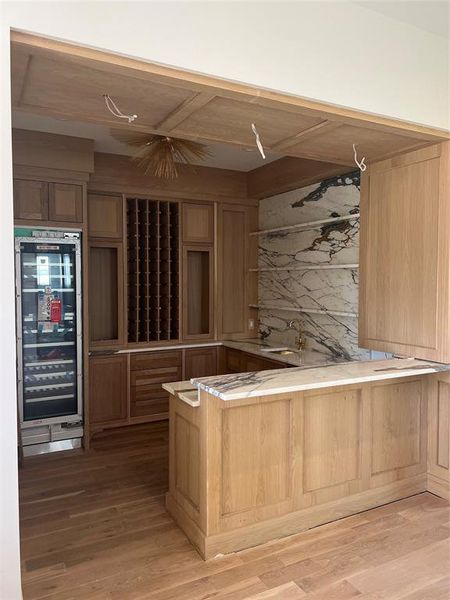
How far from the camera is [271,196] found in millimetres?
5180

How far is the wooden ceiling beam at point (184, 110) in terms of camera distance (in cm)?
218

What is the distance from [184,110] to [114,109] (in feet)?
1.22

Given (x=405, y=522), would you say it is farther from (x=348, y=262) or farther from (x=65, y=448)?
(x=65, y=448)

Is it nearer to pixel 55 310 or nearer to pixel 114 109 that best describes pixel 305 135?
pixel 114 109

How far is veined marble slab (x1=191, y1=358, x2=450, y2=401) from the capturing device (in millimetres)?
2316

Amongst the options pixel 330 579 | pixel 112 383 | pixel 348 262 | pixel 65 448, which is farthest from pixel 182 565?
pixel 348 262

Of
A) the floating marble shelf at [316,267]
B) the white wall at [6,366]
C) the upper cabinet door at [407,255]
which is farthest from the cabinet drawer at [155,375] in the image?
the white wall at [6,366]

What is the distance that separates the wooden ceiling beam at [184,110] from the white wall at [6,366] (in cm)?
87

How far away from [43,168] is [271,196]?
2.51 metres

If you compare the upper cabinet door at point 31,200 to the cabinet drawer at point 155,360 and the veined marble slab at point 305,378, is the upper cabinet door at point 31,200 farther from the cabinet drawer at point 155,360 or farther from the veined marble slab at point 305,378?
the veined marble slab at point 305,378

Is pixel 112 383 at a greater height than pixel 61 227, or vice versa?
pixel 61 227

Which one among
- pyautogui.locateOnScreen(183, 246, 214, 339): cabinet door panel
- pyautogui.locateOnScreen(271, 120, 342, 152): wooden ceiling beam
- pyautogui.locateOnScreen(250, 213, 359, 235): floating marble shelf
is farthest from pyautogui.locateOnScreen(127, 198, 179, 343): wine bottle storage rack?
pyautogui.locateOnScreen(271, 120, 342, 152): wooden ceiling beam

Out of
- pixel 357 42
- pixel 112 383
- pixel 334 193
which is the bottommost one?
pixel 112 383

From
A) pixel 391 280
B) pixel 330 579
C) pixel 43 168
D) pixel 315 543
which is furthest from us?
pixel 43 168
